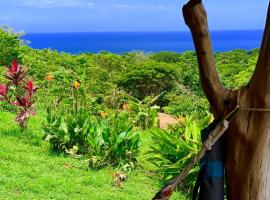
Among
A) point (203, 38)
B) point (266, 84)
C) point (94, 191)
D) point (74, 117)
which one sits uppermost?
point (203, 38)

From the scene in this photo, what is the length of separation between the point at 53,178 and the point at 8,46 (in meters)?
10.2

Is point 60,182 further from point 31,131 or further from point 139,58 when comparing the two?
point 139,58

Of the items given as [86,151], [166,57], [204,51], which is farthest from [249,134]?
[166,57]

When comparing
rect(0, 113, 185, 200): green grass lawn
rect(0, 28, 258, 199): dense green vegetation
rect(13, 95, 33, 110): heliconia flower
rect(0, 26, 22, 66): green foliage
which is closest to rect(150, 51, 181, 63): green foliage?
rect(0, 26, 22, 66): green foliage

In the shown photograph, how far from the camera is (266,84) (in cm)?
234

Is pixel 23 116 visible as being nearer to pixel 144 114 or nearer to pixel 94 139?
pixel 94 139

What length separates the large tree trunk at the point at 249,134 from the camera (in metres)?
2.36

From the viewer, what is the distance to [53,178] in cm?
550

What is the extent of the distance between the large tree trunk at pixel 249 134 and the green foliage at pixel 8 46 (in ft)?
42.3

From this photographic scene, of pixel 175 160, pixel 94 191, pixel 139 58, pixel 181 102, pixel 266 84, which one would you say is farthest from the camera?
pixel 139 58

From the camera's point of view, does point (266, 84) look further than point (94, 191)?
No

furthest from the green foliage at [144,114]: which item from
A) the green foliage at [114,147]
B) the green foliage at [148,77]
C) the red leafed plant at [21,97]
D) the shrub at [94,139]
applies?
the green foliage at [148,77]

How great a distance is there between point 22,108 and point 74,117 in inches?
37.8

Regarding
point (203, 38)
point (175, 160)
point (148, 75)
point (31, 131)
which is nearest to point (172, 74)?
point (148, 75)
